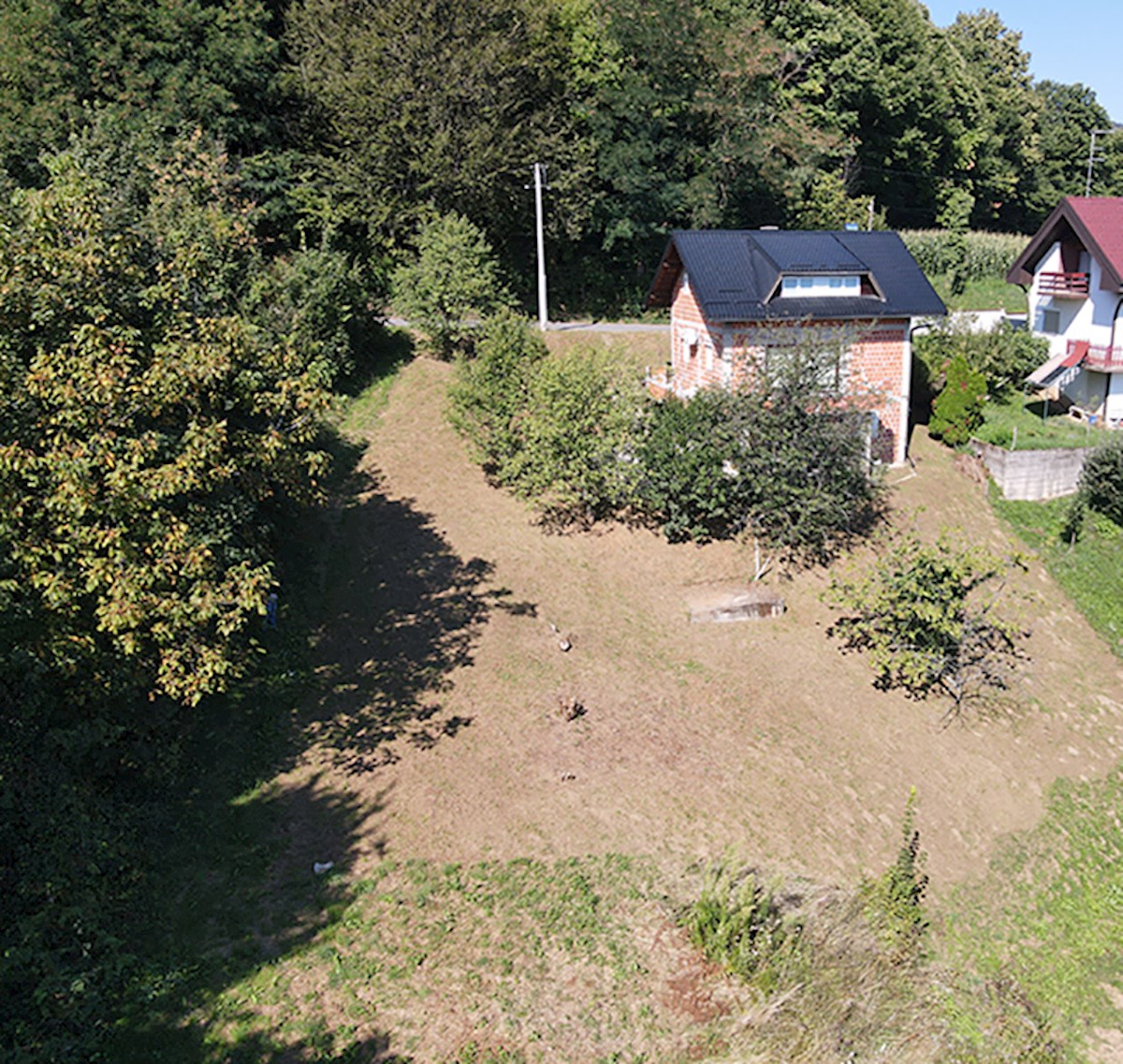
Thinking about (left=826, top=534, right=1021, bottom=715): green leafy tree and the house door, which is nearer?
(left=826, top=534, right=1021, bottom=715): green leafy tree

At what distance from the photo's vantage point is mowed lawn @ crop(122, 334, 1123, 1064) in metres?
9.23

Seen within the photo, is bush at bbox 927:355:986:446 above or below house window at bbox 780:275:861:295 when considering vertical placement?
below

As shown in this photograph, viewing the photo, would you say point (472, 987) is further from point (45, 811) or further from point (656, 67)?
point (656, 67)

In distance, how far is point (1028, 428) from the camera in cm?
2742

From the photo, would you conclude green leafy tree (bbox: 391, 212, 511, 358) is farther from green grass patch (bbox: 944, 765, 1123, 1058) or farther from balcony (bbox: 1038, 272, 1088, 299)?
balcony (bbox: 1038, 272, 1088, 299)

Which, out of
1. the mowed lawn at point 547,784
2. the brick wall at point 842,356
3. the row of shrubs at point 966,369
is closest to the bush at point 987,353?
the row of shrubs at point 966,369

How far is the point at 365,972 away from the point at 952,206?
57286 mm

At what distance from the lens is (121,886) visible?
32.7 ft

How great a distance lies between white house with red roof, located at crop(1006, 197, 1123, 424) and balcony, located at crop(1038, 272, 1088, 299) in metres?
0.03

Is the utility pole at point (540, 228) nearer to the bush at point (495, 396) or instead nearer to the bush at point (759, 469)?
the bush at point (495, 396)

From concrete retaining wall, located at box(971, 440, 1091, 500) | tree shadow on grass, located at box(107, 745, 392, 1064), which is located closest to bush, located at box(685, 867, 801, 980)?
tree shadow on grass, located at box(107, 745, 392, 1064)

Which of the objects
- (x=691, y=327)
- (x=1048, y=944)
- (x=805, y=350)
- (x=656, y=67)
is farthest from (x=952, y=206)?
(x=1048, y=944)

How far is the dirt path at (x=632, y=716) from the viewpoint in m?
12.3

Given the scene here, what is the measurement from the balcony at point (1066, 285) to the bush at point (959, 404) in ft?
24.1
